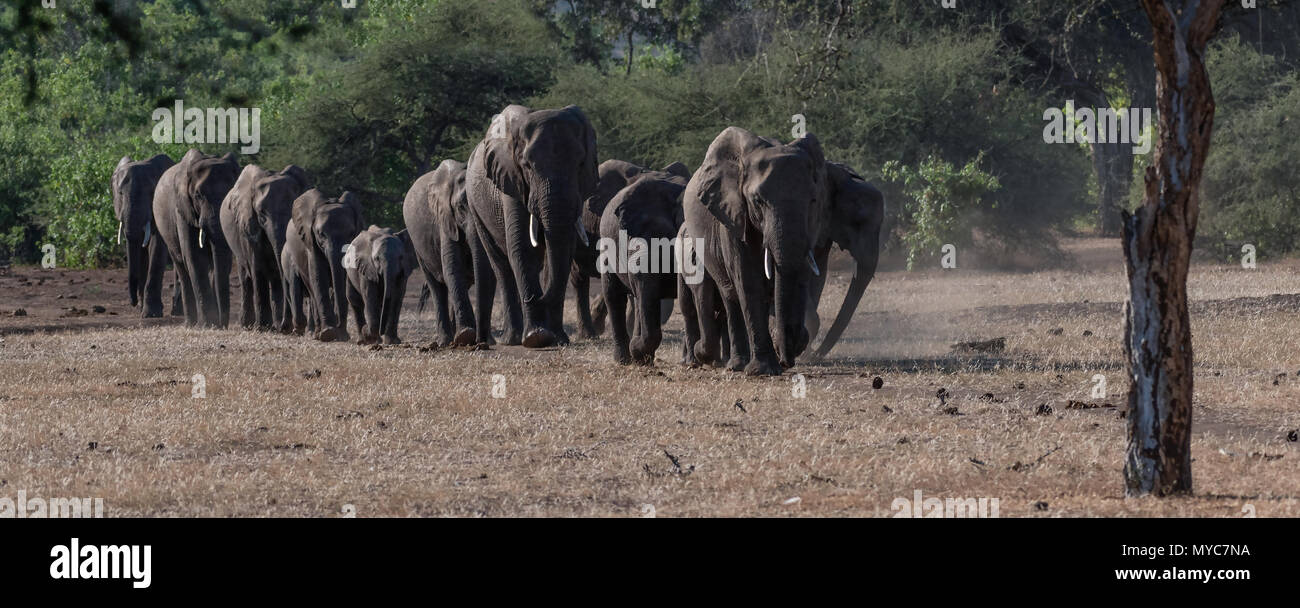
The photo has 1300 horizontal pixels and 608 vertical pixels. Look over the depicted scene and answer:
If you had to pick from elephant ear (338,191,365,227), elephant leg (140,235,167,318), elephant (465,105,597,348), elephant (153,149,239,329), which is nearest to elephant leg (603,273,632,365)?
elephant (465,105,597,348)

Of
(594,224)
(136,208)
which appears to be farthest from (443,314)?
(136,208)

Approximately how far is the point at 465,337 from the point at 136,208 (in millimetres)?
10602

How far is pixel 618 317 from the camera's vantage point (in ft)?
50.3

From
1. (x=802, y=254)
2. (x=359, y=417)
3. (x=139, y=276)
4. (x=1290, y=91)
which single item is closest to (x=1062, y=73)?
(x=1290, y=91)

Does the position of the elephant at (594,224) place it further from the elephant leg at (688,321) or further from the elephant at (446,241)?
the elephant leg at (688,321)

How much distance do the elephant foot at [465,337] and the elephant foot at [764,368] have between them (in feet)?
14.8

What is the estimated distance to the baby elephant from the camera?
59.1 ft

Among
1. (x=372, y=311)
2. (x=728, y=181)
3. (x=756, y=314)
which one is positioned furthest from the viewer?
(x=372, y=311)

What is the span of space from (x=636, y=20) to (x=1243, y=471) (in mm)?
40100

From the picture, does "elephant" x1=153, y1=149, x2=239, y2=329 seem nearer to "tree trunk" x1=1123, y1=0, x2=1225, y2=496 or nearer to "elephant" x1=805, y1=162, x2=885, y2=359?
"elephant" x1=805, y1=162, x2=885, y2=359

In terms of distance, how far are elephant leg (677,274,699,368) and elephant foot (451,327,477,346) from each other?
277cm

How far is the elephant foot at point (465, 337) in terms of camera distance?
17000 mm

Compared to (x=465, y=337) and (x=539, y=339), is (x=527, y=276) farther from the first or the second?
(x=465, y=337)

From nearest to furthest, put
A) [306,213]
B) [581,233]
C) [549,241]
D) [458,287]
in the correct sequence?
[549,241]
[581,233]
[458,287]
[306,213]
